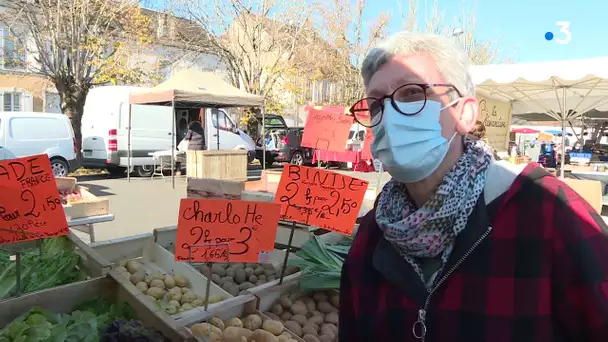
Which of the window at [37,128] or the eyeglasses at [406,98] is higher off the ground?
the eyeglasses at [406,98]

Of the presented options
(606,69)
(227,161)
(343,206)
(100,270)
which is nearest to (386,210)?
(343,206)

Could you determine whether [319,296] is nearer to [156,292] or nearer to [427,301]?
[156,292]

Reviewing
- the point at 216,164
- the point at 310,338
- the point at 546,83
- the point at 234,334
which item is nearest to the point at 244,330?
the point at 234,334

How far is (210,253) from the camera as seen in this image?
223 cm

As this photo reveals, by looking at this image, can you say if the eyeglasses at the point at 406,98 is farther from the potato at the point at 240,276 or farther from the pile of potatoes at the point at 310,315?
the potato at the point at 240,276

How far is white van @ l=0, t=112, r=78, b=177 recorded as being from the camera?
34.9 feet

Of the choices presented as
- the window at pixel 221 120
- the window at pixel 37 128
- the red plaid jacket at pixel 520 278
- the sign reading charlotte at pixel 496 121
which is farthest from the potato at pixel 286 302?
the window at pixel 221 120

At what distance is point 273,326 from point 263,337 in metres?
0.10

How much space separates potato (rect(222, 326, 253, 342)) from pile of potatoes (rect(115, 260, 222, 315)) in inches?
16.8

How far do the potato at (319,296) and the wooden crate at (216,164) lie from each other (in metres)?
8.55

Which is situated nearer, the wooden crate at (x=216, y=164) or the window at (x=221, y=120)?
the wooden crate at (x=216, y=164)

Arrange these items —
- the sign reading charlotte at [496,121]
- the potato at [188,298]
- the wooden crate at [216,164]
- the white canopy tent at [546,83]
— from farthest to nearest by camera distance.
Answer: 1. the wooden crate at [216,164]
2. the sign reading charlotte at [496,121]
3. the white canopy tent at [546,83]
4. the potato at [188,298]

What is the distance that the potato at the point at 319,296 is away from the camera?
2.76 meters

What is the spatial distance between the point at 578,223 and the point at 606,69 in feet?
21.8
